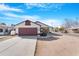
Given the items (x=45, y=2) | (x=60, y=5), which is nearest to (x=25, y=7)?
(x=45, y=2)

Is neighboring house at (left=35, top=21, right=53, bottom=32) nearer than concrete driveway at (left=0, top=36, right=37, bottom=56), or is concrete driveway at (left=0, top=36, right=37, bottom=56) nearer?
concrete driveway at (left=0, top=36, right=37, bottom=56)

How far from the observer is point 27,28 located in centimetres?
692

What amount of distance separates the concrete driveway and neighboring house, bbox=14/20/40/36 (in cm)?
17

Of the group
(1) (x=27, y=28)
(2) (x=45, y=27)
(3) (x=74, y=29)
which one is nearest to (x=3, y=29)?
(1) (x=27, y=28)

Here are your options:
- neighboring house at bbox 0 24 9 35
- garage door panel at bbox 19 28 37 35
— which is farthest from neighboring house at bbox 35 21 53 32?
neighboring house at bbox 0 24 9 35

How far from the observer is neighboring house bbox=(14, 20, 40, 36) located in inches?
264

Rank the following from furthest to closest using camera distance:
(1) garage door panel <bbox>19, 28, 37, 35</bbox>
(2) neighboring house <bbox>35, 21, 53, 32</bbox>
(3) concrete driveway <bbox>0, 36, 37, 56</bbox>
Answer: (1) garage door panel <bbox>19, 28, 37, 35</bbox> → (2) neighboring house <bbox>35, 21, 53, 32</bbox> → (3) concrete driveway <bbox>0, 36, 37, 56</bbox>

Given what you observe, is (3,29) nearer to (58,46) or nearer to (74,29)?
(58,46)

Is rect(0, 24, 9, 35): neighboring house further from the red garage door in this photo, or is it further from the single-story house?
the single-story house

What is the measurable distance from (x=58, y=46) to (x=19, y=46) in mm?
1224

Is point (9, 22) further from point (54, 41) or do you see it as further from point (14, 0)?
point (54, 41)

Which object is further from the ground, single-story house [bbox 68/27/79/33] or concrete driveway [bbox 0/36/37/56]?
single-story house [bbox 68/27/79/33]

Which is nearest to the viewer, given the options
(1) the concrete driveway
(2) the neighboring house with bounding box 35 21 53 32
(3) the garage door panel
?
(1) the concrete driveway

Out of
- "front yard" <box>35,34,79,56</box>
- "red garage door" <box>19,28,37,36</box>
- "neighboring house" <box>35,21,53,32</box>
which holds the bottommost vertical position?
"front yard" <box>35,34,79,56</box>
